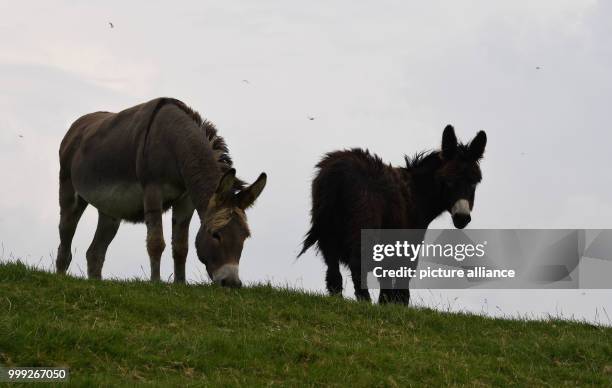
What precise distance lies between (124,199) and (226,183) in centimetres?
297

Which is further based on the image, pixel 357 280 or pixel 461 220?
pixel 461 220

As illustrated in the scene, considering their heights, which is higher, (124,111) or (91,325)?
(124,111)

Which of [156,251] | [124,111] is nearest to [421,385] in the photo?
[156,251]

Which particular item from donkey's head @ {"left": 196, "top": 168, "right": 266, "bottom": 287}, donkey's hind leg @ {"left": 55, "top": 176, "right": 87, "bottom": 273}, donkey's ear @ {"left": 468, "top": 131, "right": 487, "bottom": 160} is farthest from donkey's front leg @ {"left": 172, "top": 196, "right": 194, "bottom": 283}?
donkey's ear @ {"left": 468, "top": 131, "right": 487, "bottom": 160}

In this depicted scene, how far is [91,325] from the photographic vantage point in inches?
410

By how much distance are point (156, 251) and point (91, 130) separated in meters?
3.85

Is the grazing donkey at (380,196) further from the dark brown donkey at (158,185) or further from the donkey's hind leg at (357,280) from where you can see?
the dark brown donkey at (158,185)

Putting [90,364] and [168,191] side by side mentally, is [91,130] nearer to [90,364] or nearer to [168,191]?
[168,191]

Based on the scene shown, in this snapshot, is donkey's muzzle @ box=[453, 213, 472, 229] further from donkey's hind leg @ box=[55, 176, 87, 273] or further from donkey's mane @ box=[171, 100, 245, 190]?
donkey's hind leg @ box=[55, 176, 87, 273]

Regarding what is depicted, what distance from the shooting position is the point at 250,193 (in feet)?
45.4

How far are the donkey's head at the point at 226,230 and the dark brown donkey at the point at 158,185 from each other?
1cm

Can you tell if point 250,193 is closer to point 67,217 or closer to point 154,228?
point 154,228

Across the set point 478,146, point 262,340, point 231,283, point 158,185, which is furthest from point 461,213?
point 262,340

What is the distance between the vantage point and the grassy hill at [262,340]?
957cm
